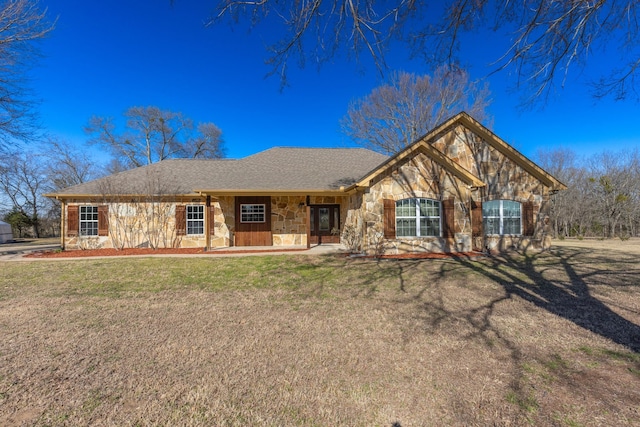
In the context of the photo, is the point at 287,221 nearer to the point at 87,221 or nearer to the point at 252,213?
the point at 252,213

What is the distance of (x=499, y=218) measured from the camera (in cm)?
1208

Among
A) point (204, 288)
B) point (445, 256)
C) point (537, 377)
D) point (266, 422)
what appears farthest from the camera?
point (445, 256)

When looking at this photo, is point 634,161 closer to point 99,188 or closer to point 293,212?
point 293,212

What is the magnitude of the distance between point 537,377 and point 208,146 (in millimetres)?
36611

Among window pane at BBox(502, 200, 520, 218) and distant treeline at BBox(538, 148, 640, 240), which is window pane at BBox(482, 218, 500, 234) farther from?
distant treeline at BBox(538, 148, 640, 240)

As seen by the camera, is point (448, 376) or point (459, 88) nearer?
point (448, 376)

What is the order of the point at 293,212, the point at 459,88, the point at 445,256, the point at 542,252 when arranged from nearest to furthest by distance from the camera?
the point at 445,256, the point at 542,252, the point at 293,212, the point at 459,88

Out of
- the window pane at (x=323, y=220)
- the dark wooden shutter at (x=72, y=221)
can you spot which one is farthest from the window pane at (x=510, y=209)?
the dark wooden shutter at (x=72, y=221)

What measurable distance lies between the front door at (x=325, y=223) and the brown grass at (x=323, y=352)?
7.74 m

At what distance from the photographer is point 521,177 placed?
40.1ft

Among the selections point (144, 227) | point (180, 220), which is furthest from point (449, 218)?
point (144, 227)

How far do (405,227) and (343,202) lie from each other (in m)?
3.91

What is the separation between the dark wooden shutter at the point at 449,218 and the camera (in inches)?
438

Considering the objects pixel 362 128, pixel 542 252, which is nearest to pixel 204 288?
pixel 542 252
